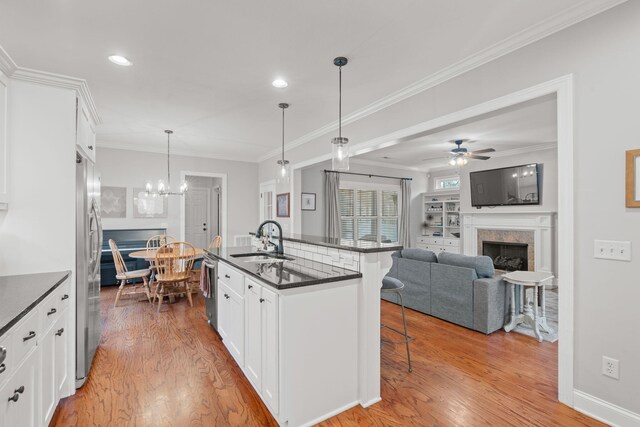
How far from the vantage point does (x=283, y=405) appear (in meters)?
1.84

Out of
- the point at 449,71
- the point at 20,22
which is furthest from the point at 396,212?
the point at 20,22

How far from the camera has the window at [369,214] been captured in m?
7.23

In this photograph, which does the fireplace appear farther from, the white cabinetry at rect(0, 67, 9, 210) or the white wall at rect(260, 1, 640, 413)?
the white cabinetry at rect(0, 67, 9, 210)

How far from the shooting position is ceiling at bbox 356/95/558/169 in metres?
4.02

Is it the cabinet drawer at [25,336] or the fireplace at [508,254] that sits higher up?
the cabinet drawer at [25,336]

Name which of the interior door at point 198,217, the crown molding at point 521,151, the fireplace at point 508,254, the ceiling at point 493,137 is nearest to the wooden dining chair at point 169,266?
the ceiling at point 493,137

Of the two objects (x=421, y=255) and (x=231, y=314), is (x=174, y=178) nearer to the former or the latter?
(x=231, y=314)

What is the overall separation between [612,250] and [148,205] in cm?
675

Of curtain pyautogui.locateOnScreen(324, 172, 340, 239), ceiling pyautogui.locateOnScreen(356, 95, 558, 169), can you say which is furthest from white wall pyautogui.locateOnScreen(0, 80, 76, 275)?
curtain pyautogui.locateOnScreen(324, 172, 340, 239)

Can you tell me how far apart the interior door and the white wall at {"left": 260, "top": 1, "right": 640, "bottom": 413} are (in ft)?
25.3

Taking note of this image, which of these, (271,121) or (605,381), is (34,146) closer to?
(271,121)

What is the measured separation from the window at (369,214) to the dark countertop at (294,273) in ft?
14.9

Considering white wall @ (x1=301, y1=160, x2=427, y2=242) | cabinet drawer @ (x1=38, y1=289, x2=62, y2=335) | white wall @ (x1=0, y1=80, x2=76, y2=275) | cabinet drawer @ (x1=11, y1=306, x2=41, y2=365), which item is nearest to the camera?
cabinet drawer @ (x1=11, y1=306, x2=41, y2=365)

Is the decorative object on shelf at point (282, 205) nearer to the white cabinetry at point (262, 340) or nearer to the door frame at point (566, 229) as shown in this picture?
the white cabinetry at point (262, 340)
